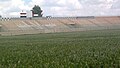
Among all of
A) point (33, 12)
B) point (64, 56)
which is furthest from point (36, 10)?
point (64, 56)

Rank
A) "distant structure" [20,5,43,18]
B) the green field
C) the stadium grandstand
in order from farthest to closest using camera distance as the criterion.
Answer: "distant structure" [20,5,43,18]
the stadium grandstand
the green field

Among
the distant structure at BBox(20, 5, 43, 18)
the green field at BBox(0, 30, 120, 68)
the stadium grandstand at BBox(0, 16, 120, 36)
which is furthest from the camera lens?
the distant structure at BBox(20, 5, 43, 18)

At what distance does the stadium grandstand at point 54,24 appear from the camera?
136300 millimetres

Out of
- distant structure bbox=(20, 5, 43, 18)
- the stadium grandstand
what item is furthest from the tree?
the stadium grandstand

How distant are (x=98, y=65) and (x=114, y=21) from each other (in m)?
151

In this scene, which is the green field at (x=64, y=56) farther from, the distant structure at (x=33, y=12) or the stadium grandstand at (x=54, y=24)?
the distant structure at (x=33, y=12)

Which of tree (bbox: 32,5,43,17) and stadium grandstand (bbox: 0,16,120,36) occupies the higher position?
tree (bbox: 32,5,43,17)

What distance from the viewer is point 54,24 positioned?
154 m

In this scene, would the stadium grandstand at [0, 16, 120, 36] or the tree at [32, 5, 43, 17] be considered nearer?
the stadium grandstand at [0, 16, 120, 36]

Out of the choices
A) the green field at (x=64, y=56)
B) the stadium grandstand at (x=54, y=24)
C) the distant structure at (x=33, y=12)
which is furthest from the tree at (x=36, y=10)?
the green field at (x=64, y=56)

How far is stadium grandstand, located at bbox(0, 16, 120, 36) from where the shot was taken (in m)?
136

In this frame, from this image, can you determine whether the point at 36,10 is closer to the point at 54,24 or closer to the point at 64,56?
the point at 54,24

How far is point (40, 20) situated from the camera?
520 ft

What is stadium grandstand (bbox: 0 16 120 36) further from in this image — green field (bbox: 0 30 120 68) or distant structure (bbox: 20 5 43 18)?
green field (bbox: 0 30 120 68)
